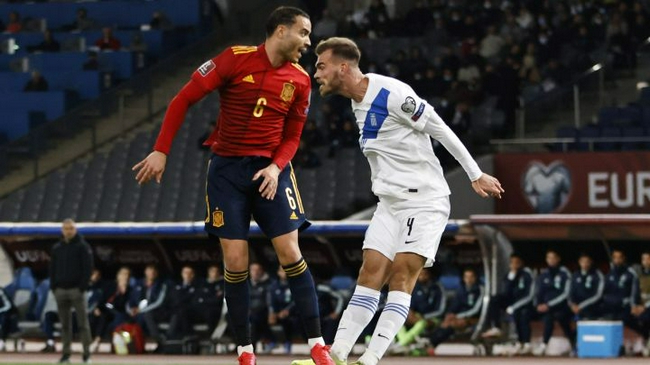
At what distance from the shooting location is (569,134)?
24.7 meters

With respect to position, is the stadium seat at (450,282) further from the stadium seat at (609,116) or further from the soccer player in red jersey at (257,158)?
the soccer player in red jersey at (257,158)

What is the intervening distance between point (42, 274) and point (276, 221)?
1626cm

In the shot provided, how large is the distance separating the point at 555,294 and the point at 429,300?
179 centimetres

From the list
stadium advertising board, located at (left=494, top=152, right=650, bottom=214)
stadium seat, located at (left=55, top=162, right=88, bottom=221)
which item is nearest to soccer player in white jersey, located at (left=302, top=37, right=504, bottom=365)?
stadium advertising board, located at (left=494, top=152, right=650, bottom=214)

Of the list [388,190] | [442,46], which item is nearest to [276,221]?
[388,190]

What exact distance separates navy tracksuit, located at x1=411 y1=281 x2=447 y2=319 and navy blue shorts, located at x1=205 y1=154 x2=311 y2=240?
11.9 metres

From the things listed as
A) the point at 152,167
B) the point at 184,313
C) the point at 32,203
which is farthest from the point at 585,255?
the point at 152,167

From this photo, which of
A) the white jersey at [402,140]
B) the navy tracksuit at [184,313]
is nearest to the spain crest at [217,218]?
the white jersey at [402,140]

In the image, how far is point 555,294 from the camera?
21.1 meters

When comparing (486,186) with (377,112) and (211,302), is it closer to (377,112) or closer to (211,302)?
(377,112)

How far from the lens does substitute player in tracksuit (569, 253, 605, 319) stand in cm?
2089

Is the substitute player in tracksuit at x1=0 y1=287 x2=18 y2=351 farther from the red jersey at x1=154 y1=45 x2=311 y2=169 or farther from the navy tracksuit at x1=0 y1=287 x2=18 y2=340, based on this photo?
the red jersey at x1=154 y1=45 x2=311 y2=169

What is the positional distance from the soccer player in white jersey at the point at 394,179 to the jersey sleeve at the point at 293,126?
16 cm

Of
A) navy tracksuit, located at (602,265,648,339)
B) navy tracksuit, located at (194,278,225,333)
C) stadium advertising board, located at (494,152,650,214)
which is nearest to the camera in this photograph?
navy tracksuit, located at (602,265,648,339)
